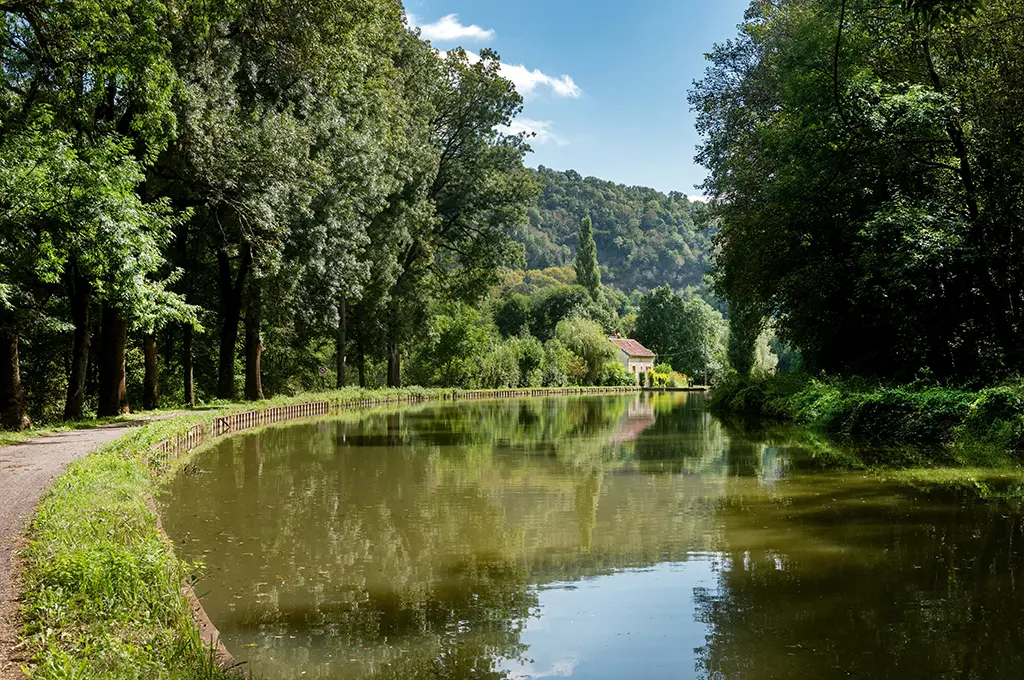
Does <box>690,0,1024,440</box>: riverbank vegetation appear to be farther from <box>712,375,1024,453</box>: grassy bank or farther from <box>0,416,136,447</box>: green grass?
<box>0,416,136,447</box>: green grass

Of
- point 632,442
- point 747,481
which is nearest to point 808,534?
point 747,481

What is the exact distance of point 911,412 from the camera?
18.0 meters

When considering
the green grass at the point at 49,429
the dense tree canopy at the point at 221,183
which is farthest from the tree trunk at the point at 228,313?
the green grass at the point at 49,429

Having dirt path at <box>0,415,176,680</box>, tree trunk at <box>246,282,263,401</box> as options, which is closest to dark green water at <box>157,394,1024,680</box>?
dirt path at <box>0,415,176,680</box>

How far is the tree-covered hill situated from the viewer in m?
161

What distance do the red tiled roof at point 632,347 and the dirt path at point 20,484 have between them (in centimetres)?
7568

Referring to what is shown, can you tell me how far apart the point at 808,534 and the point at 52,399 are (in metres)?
30.2

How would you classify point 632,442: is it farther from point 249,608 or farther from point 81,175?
point 249,608

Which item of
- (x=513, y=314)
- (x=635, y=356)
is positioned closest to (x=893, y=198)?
(x=513, y=314)

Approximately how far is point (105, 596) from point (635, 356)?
88.0 m

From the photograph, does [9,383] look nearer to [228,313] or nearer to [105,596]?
[228,313]

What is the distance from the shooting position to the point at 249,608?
6449 millimetres

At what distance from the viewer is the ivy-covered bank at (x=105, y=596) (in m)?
4.34

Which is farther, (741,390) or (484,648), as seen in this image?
(741,390)
